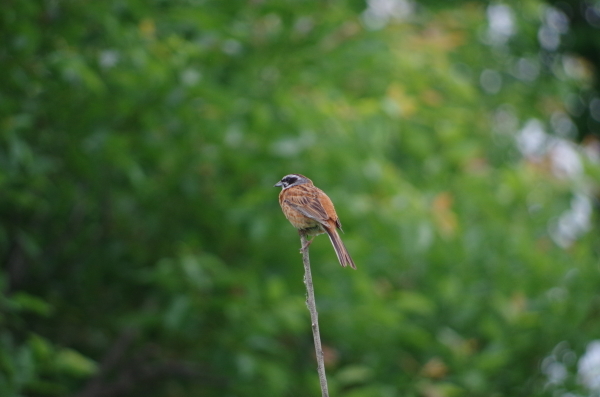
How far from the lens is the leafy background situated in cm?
528

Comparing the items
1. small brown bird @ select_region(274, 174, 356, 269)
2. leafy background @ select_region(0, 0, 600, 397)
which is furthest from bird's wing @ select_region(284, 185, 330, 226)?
leafy background @ select_region(0, 0, 600, 397)

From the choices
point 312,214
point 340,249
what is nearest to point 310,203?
point 312,214

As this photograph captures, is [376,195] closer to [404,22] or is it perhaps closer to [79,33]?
[79,33]

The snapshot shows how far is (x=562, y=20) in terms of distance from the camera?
40.5 feet

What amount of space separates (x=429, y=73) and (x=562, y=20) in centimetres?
619

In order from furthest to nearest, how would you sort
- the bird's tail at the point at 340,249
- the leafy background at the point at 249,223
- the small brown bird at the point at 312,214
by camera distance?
the leafy background at the point at 249,223, the small brown bird at the point at 312,214, the bird's tail at the point at 340,249

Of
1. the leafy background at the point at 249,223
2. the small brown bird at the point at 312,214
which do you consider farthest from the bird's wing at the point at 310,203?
the leafy background at the point at 249,223

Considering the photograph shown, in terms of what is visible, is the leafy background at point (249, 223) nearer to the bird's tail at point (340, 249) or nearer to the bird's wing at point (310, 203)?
the bird's wing at point (310, 203)

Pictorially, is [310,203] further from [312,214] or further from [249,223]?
[249,223]

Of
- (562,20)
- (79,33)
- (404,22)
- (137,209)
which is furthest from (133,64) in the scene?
(562,20)

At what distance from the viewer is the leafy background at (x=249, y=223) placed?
528cm

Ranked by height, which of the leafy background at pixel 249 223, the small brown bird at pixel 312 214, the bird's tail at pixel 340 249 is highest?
the leafy background at pixel 249 223

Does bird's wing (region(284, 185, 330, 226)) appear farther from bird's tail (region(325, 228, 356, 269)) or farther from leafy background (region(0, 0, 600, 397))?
leafy background (region(0, 0, 600, 397))

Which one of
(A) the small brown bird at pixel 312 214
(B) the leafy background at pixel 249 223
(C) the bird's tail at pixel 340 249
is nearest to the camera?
(C) the bird's tail at pixel 340 249
